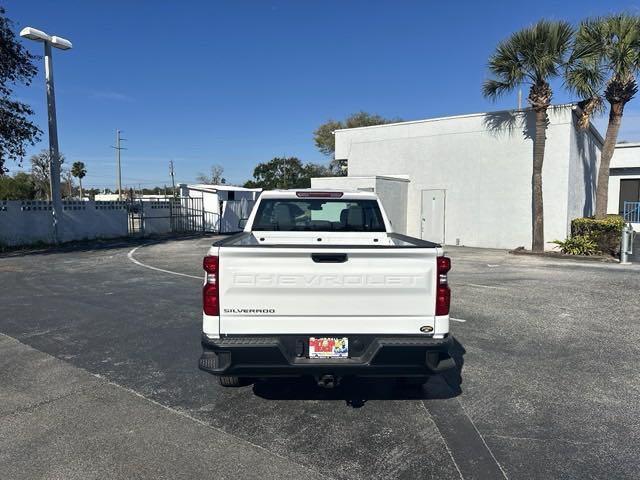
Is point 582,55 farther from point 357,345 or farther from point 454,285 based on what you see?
point 357,345

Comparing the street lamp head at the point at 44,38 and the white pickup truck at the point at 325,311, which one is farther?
the street lamp head at the point at 44,38

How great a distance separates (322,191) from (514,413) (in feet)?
10.00

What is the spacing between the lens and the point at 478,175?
19203mm

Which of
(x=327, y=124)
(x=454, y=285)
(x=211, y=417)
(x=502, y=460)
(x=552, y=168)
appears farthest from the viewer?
(x=327, y=124)

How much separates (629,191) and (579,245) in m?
14.3

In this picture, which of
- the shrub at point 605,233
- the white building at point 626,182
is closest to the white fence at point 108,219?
the shrub at point 605,233

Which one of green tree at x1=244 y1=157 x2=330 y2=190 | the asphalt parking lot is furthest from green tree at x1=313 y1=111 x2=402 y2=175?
the asphalt parking lot

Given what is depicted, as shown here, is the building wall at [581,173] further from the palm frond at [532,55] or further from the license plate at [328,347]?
the license plate at [328,347]

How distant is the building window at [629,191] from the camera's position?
26.6 metres

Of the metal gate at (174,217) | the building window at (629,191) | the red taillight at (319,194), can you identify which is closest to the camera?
the red taillight at (319,194)

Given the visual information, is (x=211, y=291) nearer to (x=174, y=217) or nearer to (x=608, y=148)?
(x=608, y=148)

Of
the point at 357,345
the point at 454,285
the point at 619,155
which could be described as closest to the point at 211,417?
the point at 357,345

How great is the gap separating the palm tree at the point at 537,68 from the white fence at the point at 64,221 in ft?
58.3

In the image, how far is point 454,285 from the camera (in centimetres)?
1034
